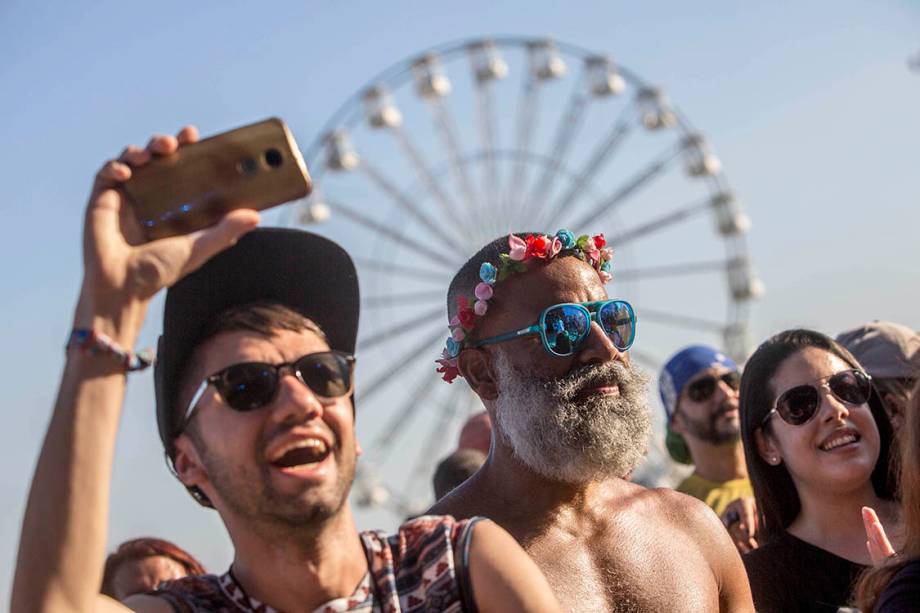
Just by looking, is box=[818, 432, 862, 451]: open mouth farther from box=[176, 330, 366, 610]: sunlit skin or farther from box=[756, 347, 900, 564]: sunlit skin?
box=[176, 330, 366, 610]: sunlit skin

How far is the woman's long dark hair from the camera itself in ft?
14.9

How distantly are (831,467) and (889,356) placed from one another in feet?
3.18

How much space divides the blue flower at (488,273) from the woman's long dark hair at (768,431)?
119 centimetres

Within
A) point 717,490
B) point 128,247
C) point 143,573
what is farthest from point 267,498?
point 717,490

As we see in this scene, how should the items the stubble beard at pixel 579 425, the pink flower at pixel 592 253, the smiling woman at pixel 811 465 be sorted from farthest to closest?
1. the smiling woman at pixel 811 465
2. the pink flower at pixel 592 253
3. the stubble beard at pixel 579 425

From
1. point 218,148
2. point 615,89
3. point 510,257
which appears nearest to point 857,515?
point 510,257

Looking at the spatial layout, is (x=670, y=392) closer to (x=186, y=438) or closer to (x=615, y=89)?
(x=186, y=438)

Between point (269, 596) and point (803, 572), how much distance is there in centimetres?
246

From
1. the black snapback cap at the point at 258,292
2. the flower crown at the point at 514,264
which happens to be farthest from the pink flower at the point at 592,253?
the black snapback cap at the point at 258,292

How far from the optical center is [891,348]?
518 cm

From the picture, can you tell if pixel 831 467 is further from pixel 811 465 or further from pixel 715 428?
pixel 715 428

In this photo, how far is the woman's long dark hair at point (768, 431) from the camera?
14.9 feet

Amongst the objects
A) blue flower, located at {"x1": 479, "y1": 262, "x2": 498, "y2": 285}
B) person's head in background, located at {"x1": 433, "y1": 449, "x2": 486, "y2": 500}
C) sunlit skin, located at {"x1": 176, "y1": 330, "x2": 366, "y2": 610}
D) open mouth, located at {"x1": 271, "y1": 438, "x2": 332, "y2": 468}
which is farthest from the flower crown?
open mouth, located at {"x1": 271, "y1": 438, "x2": 332, "y2": 468}

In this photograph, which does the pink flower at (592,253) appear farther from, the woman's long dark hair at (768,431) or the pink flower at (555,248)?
the woman's long dark hair at (768,431)
